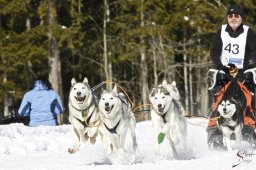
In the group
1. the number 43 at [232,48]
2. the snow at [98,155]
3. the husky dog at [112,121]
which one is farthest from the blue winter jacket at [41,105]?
the number 43 at [232,48]

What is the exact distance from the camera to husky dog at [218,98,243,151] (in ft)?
25.3

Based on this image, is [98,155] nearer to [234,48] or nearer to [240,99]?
[240,99]

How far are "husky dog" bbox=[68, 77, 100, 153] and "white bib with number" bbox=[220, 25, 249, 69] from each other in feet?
6.18

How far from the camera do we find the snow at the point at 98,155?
266 inches

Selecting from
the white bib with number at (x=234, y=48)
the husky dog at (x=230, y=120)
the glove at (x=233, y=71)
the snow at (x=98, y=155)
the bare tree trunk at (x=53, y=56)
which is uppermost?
the bare tree trunk at (x=53, y=56)

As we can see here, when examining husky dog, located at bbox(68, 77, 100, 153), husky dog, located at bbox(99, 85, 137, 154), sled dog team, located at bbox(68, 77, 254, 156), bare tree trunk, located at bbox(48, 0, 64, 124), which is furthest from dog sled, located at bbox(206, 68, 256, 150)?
bare tree trunk, located at bbox(48, 0, 64, 124)

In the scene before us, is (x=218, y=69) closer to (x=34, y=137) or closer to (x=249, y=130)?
(x=249, y=130)

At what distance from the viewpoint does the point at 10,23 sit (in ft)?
72.3

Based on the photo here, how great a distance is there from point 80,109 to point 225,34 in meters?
2.18

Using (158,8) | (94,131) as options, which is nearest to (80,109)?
(94,131)

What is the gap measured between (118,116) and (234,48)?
1874 millimetres

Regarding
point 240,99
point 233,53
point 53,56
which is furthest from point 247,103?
point 53,56
